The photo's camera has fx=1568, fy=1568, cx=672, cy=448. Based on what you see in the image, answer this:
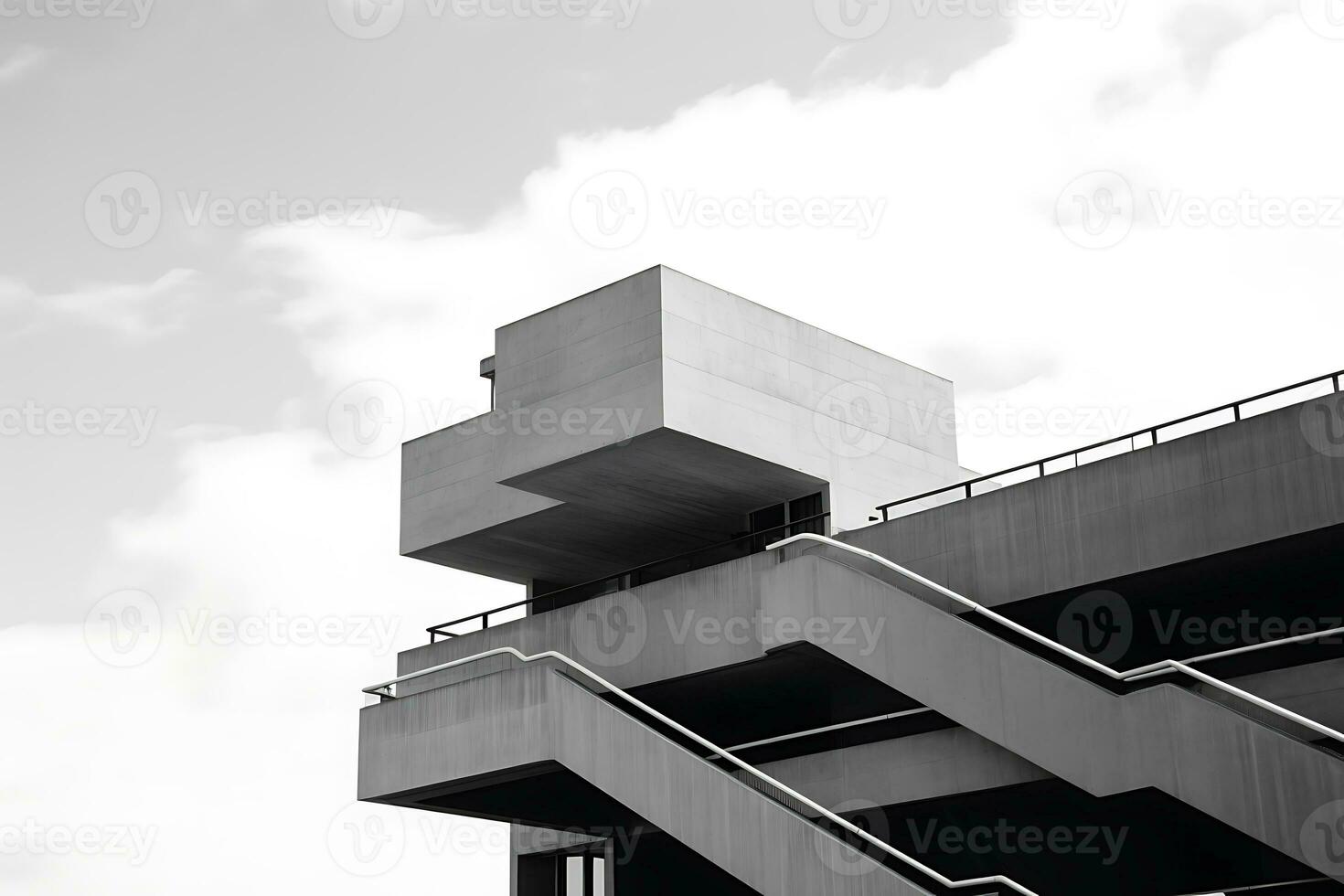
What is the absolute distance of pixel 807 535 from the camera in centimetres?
2520

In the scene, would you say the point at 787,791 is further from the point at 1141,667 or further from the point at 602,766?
the point at 1141,667

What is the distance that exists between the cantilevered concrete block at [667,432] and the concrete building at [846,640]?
0.20 feet

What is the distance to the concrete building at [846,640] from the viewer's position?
66.5 ft

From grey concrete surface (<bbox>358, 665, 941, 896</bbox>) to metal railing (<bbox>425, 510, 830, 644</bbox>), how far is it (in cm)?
410

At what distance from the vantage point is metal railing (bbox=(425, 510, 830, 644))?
2884 cm

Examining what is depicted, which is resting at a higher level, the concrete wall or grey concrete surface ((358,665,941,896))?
the concrete wall

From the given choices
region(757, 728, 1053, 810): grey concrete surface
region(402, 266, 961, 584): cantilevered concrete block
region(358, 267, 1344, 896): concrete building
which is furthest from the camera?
region(402, 266, 961, 584): cantilevered concrete block

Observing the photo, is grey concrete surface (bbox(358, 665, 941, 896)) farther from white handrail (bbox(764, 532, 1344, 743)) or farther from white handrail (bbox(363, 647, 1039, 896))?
white handrail (bbox(764, 532, 1344, 743))

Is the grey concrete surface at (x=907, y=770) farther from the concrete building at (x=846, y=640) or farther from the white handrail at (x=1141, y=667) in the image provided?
the white handrail at (x=1141, y=667)

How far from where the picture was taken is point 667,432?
26.5 meters

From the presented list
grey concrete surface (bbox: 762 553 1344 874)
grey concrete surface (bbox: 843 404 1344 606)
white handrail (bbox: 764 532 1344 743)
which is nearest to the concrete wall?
white handrail (bbox: 764 532 1344 743)

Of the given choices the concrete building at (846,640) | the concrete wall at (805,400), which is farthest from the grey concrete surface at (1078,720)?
the concrete wall at (805,400)

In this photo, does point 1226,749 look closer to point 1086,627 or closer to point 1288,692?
point 1288,692

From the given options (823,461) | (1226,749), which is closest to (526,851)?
(823,461)
